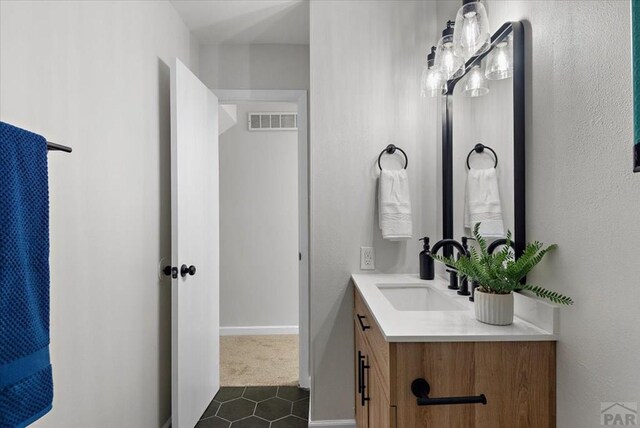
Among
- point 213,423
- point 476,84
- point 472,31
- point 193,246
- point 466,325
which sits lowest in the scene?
point 213,423

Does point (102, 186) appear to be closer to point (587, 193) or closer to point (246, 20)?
point (246, 20)

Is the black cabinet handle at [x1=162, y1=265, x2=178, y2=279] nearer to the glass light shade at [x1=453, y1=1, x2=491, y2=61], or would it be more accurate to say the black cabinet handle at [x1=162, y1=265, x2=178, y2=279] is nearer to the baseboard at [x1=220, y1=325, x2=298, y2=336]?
the glass light shade at [x1=453, y1=1, x2=491, y2=61]

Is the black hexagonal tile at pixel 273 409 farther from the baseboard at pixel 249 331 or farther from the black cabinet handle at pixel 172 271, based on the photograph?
the baseboard at pixel 249 331

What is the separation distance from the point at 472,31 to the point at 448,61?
32 cm

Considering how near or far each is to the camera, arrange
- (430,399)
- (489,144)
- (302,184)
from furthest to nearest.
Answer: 1. (302,184)
2. (489,144)
3. (430,399)

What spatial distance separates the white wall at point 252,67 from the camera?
2803mm

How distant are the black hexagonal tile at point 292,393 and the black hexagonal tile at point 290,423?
24cm

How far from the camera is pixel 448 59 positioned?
1.66m

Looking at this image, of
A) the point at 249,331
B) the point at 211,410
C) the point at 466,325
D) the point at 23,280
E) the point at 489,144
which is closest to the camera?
the point at 23,280

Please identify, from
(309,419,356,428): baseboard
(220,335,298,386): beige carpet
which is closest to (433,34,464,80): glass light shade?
(309,419,356,428): baseboard

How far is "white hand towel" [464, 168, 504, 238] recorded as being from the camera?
1413 millimetres

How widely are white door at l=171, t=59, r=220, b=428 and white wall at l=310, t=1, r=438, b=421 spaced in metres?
0.71

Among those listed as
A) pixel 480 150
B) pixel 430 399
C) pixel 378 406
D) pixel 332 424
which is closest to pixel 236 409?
pixel 332 424

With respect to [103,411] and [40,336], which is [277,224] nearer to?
[103,411]
